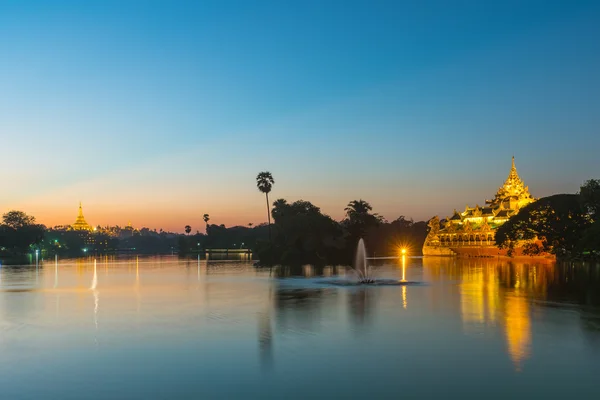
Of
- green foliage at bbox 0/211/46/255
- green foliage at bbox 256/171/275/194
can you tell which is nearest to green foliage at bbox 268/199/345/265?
green foliage at bbox 256/171/275/194

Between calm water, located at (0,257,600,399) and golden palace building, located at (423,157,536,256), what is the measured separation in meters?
92.7

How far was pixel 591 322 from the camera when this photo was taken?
24250mm

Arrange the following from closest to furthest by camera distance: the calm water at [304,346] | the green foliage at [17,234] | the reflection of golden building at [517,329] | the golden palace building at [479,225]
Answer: the calm water at [304,346]
the reflection of golden building at [517,329]
the golden palace building at [479,225]
the green foliage at [17,234]

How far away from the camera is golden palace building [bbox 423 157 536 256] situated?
413 feet

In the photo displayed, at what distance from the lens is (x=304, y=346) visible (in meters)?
20.0

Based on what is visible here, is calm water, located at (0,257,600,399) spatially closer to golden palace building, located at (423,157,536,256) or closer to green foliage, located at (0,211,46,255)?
golden palace building, located at (423,157,536,256)

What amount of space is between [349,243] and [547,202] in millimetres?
44425

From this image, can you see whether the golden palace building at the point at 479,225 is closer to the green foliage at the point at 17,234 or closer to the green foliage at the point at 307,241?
the green foliage at the point at 307,241

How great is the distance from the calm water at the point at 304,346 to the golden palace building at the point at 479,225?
9271 centimetres

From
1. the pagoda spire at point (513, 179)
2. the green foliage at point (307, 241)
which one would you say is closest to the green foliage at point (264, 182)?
the green foliage at point (307, 241)

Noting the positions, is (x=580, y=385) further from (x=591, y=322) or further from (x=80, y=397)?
(x=80, y=397)

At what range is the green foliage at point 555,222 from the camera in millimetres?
80312

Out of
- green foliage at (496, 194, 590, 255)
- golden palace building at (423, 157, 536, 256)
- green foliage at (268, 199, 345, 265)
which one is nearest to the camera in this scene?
green foliage at (496, 194, 590, 255)

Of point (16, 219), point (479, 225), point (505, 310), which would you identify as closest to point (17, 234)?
point (16, 219)
